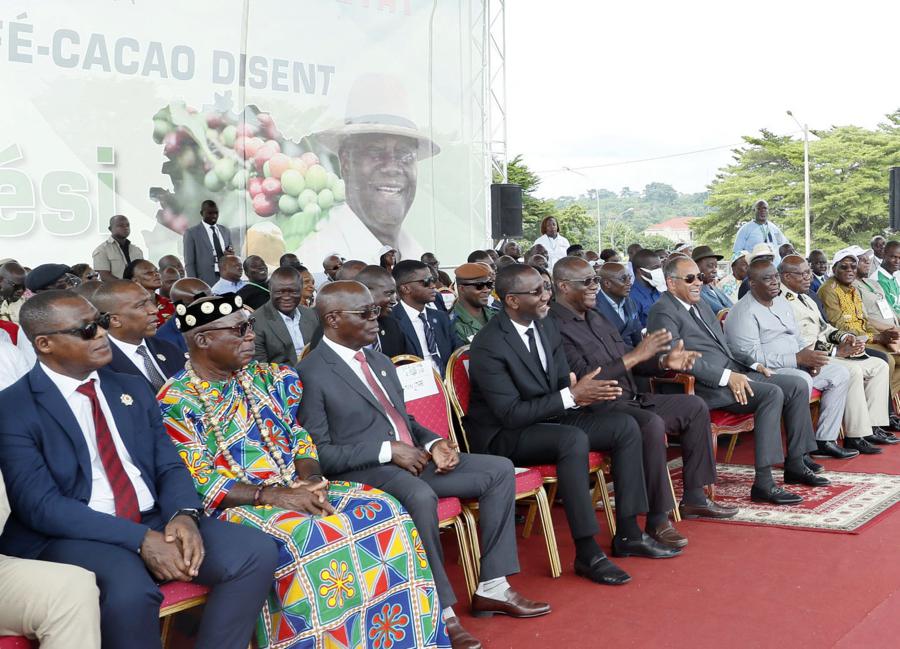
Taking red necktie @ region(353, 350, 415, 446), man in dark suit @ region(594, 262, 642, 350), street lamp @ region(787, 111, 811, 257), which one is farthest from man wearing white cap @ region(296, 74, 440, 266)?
street lamp @ region(787, 111, 811, 257)

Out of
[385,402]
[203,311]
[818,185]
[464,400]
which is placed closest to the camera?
[203,311]

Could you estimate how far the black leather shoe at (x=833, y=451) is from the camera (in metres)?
6.19

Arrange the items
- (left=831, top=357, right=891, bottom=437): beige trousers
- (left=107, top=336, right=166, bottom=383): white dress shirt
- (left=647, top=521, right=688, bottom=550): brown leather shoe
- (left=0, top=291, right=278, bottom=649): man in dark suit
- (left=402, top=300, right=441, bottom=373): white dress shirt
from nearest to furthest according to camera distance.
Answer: (left=0, top=291, right=278, bottom=649): man in dark suit
(left=107, top=336, right=166, bottom=383): white dress shirt
(left=647, top=521, right=688, bottom=550): brown leather shoe
(left=402, top=300, right=441, bottom=373): white dress shirt
(left=831, top=357, right=891, bottom=437): beige trousers

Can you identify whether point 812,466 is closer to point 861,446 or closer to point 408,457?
point 861,446

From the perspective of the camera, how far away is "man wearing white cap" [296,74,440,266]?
1191cm

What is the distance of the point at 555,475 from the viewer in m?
4.16

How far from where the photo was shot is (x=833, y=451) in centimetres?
620

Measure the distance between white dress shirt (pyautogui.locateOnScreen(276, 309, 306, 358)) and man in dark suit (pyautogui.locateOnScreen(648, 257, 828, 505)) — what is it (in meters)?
2.14

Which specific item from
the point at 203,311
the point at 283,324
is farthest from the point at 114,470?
the point at 283,324

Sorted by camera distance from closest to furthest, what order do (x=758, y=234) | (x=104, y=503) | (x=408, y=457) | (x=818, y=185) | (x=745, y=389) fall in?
(x=104, y=503), (x=408, y=457), (x=745, y=389), (x=758, y=234), (x=818, y=185)

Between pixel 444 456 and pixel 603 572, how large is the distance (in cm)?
93

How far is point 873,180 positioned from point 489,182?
22.1 m

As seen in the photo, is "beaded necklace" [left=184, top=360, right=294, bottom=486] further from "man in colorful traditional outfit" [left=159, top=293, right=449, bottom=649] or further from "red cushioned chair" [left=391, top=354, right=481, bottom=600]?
"red cushioned chair" [left=391, top=354, right=481, bottom=600]

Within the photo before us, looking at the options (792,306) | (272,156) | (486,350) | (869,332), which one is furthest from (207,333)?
(272,156)
